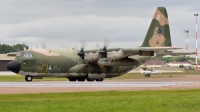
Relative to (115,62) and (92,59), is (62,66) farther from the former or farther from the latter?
(115,62)

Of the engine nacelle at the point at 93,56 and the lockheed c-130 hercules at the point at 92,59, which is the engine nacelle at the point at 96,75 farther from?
the engine nacelle at the point at 93,56

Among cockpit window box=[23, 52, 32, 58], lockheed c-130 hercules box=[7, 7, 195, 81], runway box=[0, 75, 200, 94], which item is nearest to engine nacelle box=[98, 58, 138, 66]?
lockheed c-130 hercules box=[7, 7, 195, 81]

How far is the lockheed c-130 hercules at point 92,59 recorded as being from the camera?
49.4 metres

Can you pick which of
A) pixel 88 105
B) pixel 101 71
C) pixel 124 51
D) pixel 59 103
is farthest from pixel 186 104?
pixel 101 71

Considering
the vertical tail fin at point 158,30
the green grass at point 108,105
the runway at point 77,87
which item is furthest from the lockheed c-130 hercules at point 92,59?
the green grass at point 108,105

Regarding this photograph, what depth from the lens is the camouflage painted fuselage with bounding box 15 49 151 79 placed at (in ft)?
163

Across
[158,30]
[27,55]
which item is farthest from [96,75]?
[158,30]

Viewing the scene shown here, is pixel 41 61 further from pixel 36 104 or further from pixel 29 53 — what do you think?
pixel 36 104

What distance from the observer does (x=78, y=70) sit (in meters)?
52.0

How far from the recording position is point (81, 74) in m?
52.5

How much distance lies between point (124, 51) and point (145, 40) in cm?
648

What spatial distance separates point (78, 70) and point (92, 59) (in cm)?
223

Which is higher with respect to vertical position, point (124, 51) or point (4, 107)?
point (124, 51)

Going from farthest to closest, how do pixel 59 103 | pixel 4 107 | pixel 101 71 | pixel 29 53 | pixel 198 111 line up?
pixel 101 71
pixel 29 53
pixel 59 103
pixel 4 107
pixel 198 111
